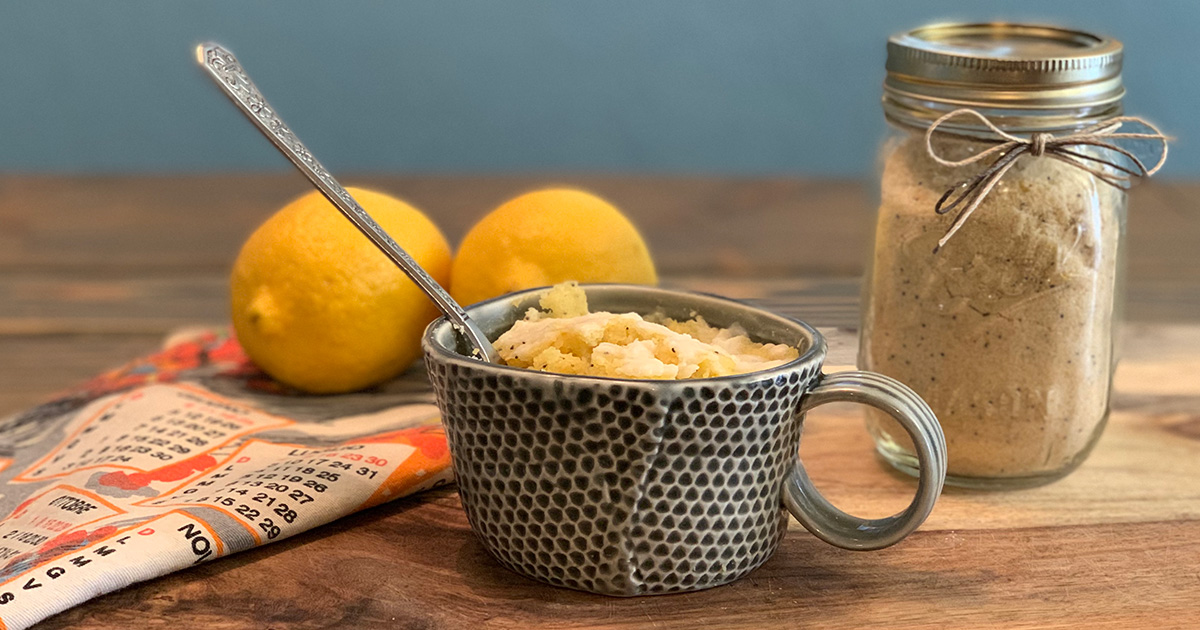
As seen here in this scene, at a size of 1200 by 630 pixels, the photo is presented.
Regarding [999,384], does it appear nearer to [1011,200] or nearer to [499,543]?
[1011,200]

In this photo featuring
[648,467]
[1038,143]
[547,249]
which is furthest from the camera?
[547,249]

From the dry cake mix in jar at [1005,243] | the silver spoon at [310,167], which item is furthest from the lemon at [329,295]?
the dry cake mix in jar at [1005,243]

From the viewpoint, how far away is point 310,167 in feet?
2.03

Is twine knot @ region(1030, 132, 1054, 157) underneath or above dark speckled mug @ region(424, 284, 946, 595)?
above

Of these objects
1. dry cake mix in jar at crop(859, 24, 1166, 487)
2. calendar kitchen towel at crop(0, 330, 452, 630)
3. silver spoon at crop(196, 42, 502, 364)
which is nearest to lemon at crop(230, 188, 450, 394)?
calendar kitchen towel at crop(0, 330, 452, 630)

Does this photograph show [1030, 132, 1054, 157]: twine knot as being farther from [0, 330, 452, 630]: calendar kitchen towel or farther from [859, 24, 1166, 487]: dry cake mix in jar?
[0, 330, 452, 630]: calendar kitchen towel

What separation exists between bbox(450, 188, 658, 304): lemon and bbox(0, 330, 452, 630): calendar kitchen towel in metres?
0.10

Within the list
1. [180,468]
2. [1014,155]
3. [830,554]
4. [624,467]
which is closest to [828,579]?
[830,554]

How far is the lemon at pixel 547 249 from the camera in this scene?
780 millimetres

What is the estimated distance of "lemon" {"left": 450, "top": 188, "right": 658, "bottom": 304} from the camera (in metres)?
0.78

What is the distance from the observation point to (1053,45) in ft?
2.39

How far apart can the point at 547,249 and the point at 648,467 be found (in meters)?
0.28

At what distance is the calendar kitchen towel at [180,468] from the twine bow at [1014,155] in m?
0.33

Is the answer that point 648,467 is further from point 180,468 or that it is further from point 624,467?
point 180,468
